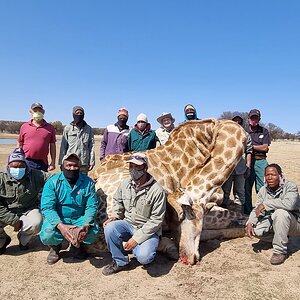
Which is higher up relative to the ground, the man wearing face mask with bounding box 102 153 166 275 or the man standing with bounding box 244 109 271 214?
the man standing with bounding box 244 109 271 214

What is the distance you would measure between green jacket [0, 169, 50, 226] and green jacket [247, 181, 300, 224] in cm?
317

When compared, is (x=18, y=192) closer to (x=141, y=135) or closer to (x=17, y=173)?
(x=17, y=173)

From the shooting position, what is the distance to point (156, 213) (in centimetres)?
443

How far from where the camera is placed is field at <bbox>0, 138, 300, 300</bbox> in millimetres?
3820

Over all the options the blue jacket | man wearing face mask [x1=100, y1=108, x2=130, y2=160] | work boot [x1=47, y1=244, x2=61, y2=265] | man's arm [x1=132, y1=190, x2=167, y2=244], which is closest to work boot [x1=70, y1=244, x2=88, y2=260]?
work boot [x1=47, y1=244, x2=61, y2=265]

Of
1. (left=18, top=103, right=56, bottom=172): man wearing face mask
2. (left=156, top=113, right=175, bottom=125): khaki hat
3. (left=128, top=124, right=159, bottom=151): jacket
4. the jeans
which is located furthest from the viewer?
(left=156, top=113, right=175, bottom=125): khaki hat

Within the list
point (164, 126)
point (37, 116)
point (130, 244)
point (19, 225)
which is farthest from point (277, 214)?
point (37, 116)

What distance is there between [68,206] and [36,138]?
201 centimetres

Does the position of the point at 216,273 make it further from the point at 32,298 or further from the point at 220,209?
the point at 32,298

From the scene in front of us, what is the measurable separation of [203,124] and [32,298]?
3.76 m

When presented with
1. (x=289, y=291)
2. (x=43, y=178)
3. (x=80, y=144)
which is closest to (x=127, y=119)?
(x=80, y=144)

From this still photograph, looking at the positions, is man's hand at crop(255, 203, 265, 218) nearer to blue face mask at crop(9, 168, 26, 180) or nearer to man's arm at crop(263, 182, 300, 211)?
man's arm at crop(263, 182, 300, 211)

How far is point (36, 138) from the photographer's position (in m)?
6.24

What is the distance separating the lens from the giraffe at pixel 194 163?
5539mm
